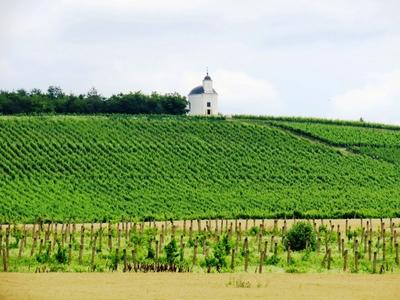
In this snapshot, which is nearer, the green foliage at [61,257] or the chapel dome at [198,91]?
the green foliage at [61,257]

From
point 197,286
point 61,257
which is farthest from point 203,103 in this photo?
point 197,286

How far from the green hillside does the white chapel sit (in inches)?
1369

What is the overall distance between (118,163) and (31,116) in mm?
21048

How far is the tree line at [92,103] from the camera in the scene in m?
121

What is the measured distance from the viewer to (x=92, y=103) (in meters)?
126

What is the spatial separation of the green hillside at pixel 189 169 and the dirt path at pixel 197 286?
3033 cm

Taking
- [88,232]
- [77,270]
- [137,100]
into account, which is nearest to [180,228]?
[88,232]

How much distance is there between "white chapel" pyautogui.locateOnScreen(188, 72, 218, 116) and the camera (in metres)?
142

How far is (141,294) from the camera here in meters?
24.9

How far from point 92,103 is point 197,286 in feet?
330

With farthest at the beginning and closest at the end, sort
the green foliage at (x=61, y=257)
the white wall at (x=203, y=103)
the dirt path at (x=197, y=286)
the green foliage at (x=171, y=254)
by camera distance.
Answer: the white wall at (x=203, y=103), the green foliage at (x=61, y=257), the green foliage at (x=171, y=254), the dirt path at (x=197, y=286)

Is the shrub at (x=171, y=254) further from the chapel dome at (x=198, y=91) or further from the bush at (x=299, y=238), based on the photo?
the chapel dome at (x=198, y=91)

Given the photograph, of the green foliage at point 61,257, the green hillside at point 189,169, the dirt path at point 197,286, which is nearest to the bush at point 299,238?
the dirt path at point 197,286

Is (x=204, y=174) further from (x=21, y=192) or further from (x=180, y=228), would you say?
(x=180, y=228)
